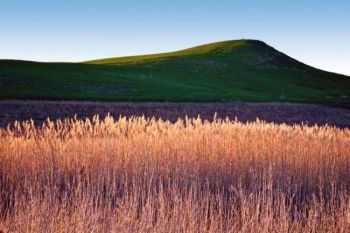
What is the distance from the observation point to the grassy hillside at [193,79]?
41625 millimetres

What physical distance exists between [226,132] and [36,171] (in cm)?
447

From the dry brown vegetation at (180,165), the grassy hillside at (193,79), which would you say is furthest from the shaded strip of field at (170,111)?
the dry brown vegetation at (180,165)

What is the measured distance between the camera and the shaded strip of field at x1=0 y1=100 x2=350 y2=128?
27.4 metres

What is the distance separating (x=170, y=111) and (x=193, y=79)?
27092 millimetres

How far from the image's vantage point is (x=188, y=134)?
11453mm

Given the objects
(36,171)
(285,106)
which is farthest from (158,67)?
(36,171)

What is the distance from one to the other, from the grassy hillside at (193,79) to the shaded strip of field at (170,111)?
5005mm

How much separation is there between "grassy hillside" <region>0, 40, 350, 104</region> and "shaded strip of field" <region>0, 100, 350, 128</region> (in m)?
5.00

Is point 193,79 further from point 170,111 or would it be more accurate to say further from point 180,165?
point 180,165

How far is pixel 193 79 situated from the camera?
2313 inches

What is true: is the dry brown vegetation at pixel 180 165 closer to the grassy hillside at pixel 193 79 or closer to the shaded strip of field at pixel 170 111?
the shaded strip of field at pixel 170 111

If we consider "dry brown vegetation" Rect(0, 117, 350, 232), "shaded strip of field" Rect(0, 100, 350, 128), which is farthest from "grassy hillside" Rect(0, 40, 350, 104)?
"dry brown vegetation" Rect(0, 117, 350, 232)

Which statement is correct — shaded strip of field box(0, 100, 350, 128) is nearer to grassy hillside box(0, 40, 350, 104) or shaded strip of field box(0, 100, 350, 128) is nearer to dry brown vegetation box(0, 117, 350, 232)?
grassy hillside box(0, 40, 350, 104)

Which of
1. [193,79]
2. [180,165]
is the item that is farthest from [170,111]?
[193,79]
